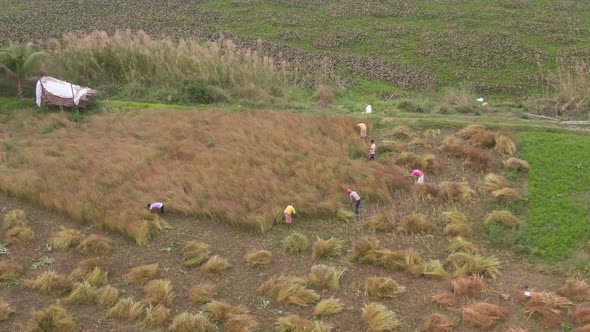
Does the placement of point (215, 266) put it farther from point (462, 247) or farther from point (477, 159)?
point (477, 159)

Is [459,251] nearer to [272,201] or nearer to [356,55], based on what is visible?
[272,201]

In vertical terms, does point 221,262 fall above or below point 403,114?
below

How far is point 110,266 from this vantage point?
10.8 m

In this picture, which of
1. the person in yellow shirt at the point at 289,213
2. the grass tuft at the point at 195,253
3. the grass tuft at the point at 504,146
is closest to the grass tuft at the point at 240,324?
the grass tuft at the point at 195,253

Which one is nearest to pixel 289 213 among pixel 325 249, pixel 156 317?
pixel 325 249

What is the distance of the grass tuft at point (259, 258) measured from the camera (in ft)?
34.8

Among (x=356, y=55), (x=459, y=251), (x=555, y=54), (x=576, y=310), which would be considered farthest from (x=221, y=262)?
(x=555, y=54)

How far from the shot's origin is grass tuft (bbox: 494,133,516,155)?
1402cm

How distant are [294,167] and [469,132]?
190 inches

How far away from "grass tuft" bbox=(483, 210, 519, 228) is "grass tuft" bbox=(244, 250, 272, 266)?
4.37 meters

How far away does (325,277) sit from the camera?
9969 millimetres

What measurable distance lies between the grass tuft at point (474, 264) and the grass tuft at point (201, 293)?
167 inches

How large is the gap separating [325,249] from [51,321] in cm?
481

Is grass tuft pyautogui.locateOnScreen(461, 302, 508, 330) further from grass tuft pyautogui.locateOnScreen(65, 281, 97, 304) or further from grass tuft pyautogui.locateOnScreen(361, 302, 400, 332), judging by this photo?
grass tuft pyautogui.locateOnScreen(65, 281, 97, 304)
